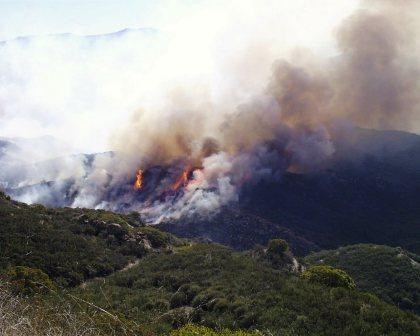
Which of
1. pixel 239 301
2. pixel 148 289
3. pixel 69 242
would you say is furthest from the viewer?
pixel 69 242

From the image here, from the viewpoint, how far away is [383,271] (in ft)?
364

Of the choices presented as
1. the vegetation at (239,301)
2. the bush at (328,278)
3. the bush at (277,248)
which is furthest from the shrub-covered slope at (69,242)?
the bush at (328,278)

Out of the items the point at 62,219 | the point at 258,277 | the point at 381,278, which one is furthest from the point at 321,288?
the point at 381,278

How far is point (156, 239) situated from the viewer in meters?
82.4

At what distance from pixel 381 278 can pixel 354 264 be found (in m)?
10.8

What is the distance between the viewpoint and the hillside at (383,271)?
332 ft

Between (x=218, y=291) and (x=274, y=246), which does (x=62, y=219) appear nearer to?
(x=274, y=246)

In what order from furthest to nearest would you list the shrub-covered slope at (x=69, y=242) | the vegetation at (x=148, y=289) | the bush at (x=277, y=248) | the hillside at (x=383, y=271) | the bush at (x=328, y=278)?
the hillside at (x=383, y=271) < the bush at (x=277, y=248) < the shrub-covered slope at (x=69, y=242) < the bush at (x=328, y=278) < the vegetation at (x=148, y=289)

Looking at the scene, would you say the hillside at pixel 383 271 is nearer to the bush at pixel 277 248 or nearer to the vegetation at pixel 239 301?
the bush at pixel 277 248

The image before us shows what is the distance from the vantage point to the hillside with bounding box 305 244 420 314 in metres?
101

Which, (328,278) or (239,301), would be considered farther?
(328,278)

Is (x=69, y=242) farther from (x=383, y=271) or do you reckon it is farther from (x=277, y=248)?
(x=383, y=271)

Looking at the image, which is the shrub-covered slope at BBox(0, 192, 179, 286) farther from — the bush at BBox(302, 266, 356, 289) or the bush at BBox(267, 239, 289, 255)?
the bush at BBox(302, 266, 356, 289)

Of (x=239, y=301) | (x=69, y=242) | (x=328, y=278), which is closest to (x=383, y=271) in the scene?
(x=328, y=278)
